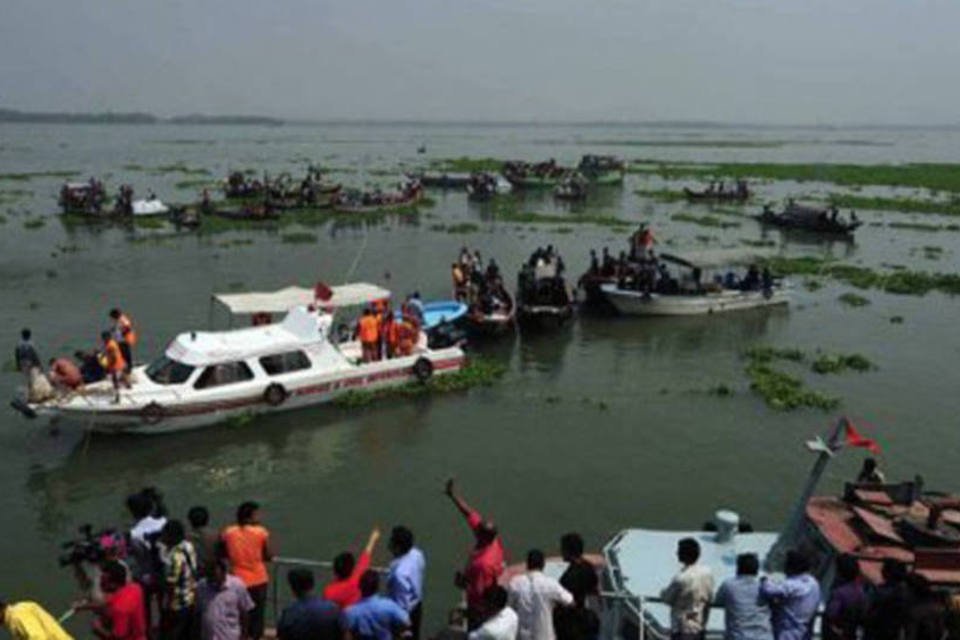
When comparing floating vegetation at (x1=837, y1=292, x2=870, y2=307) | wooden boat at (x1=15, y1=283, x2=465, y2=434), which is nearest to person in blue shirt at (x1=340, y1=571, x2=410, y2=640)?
wooden boat at (x1=15, y1=283, x2=465, y2=434)

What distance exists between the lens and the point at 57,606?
12445 millimetres

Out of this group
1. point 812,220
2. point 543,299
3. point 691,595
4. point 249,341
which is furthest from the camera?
point 812,220

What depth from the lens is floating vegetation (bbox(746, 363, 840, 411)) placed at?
840 inches

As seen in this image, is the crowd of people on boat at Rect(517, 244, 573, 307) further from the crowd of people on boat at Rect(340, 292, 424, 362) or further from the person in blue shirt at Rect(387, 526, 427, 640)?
the person in blue shirt at Rect(387, 526, 427, 640)

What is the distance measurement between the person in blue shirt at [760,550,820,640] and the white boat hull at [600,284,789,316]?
73.1 ft

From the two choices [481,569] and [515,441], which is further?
[515,441]

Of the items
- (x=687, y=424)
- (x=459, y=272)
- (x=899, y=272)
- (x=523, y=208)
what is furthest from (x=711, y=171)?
(x=687, y=424)

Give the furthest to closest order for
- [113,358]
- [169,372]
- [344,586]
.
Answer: [169,372] → [113,358] → [344,586]

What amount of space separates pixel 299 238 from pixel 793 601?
40.8 metres

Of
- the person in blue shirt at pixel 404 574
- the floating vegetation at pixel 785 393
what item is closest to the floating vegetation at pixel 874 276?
the floating vegetation at pixel 785 393

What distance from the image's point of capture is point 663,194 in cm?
7506

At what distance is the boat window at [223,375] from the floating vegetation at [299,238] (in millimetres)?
26980

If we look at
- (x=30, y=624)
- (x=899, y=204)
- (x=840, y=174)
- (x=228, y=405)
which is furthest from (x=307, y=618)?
(x=840, y=174)

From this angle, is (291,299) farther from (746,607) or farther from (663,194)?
(663,194)
